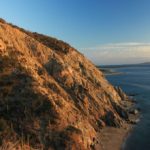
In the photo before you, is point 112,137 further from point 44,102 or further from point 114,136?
point 44,102

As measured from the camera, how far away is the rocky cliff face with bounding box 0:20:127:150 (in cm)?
2533

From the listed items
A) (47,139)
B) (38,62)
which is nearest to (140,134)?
(47,139)

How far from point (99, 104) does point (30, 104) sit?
14.3m

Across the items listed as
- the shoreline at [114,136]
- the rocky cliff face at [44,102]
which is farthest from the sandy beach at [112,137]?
the rocky cliff face at [44,102]

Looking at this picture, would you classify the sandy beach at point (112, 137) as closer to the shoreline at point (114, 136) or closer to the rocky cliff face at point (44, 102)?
the shoreline at point (114, 136)

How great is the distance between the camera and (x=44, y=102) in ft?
91.3

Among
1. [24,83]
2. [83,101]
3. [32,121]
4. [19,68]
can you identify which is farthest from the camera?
[83,101]

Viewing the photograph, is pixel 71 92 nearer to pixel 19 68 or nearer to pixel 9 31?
pixel 19 68

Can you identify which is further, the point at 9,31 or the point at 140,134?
the point at 9,31

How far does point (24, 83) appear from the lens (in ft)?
95.4

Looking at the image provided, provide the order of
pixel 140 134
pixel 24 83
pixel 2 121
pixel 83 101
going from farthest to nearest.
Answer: pixel 83 101 < pixel 140 134 < pixel 24 83 < pixel 2 121

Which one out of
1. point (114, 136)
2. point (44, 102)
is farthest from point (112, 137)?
point (44, 102)

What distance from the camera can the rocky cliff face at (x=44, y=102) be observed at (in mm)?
25330

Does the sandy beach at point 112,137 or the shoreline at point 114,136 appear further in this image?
the shoreline at point 114,136
